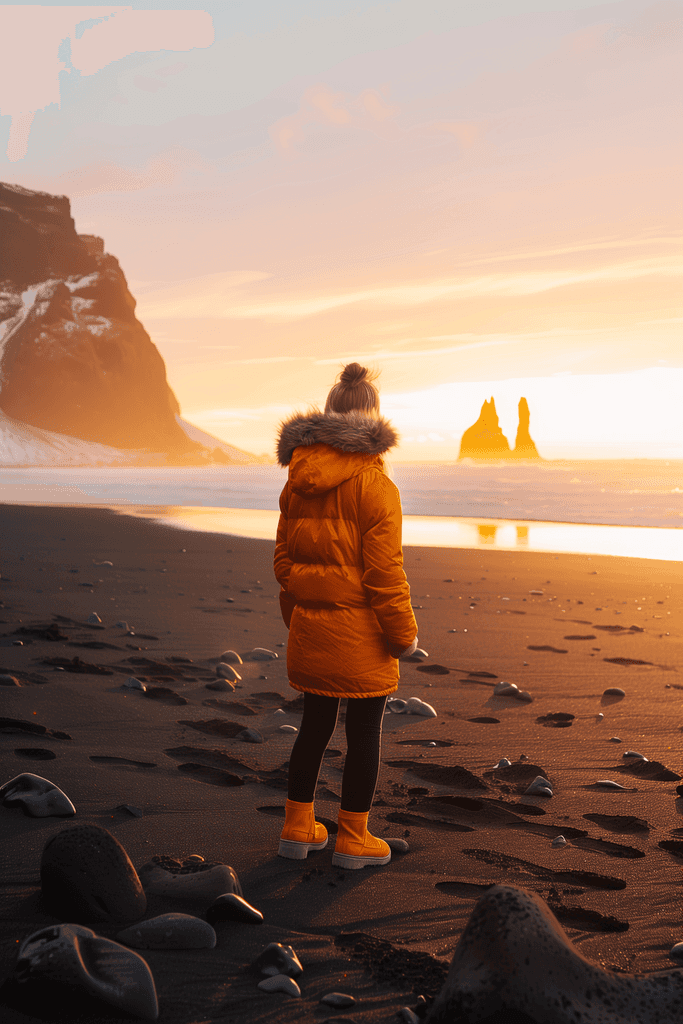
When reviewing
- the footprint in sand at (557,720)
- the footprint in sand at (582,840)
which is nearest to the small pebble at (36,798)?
the footprint in sand at (582,840)

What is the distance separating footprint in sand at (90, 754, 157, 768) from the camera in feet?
12.9

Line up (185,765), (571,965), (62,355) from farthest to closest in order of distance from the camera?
(62,355)
(185,765)
(571,965)

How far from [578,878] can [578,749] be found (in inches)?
63.0

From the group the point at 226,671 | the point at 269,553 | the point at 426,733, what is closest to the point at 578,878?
the point at 426,733

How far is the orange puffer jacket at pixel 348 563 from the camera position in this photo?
322 cm

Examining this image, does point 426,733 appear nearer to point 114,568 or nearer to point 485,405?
point 114,568

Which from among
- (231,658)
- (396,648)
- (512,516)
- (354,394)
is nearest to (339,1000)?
(396,648)

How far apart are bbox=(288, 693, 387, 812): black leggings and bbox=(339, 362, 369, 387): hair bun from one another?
1407 millimetres

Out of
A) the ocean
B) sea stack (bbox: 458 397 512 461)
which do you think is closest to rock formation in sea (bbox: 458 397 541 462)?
sea stack (bbox: 458 397 512 461)

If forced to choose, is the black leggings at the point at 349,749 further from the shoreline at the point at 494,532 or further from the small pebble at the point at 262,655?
the shoreline at the point at 494,532

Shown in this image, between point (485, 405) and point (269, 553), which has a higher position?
point (485, 405)

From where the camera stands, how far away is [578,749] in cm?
456

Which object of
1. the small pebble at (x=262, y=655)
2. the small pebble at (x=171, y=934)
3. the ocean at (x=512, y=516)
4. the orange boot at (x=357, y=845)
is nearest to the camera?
the small pebble at (x=171, y=934)

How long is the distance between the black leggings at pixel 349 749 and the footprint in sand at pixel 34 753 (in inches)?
56.2
